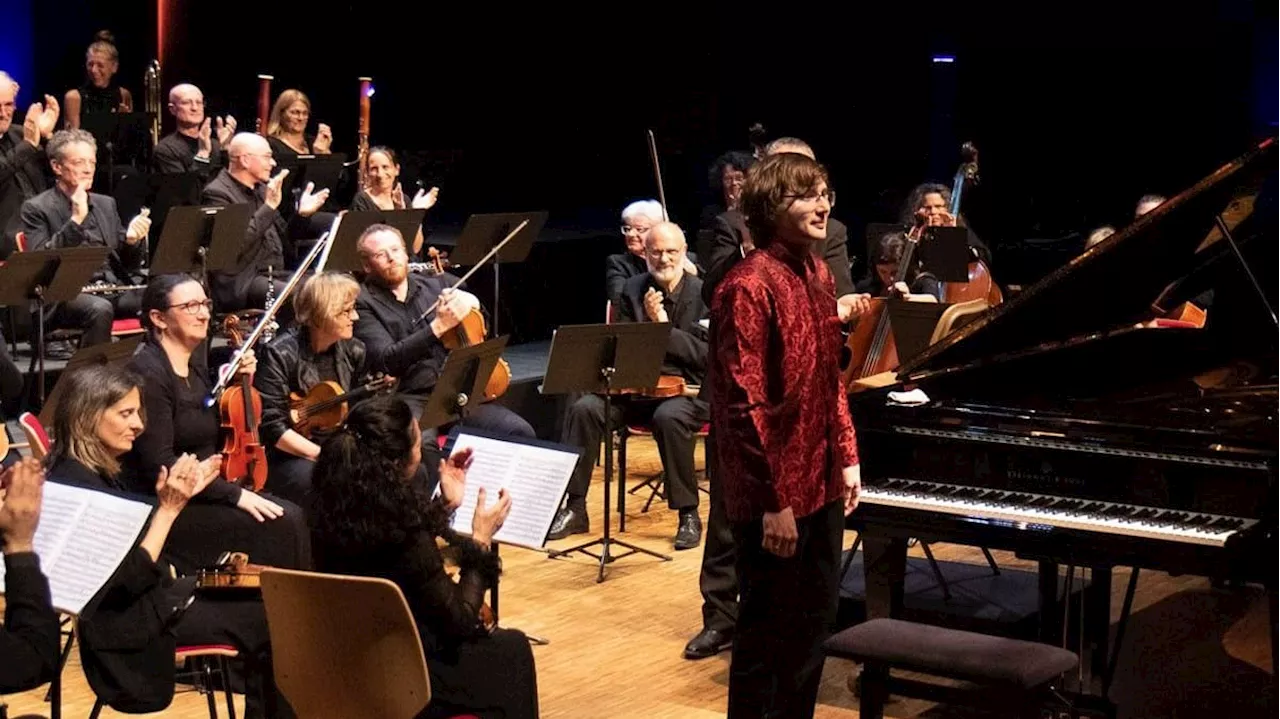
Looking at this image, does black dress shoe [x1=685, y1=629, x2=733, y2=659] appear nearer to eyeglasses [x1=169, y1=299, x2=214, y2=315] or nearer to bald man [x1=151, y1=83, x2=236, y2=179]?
eyeglasses [x1=169, y1=299, x2=214, y2=315]

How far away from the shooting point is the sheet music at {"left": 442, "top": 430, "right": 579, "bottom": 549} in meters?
4.88

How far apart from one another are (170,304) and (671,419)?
2169mm

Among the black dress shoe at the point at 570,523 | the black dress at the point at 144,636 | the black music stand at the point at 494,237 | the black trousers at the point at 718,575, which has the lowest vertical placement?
the black dress shoe at the point at 570,523

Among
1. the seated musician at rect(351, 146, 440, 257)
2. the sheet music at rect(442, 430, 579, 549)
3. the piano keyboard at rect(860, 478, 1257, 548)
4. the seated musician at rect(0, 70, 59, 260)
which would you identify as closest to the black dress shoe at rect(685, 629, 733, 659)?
the sheet music at rect(442, 430, 579, 549)

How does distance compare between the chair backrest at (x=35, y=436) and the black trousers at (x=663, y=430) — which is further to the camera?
the black trousers at (x=663, y=430)

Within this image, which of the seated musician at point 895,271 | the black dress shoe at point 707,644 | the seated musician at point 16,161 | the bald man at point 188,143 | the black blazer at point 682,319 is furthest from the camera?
the bald man at point 188,143

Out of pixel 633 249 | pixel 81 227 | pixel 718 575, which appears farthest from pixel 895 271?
pixel 81 227

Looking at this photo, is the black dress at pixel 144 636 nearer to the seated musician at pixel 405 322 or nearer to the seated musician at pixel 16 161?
the seated musician at pixel 405 322

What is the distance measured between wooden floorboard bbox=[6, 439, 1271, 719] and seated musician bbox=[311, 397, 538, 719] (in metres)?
1.14

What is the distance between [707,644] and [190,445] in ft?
5.68

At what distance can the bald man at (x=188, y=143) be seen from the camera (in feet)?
31.2

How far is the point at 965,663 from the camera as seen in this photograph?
3865mm

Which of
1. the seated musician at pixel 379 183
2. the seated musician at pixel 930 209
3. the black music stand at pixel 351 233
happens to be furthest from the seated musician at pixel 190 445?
the seated musician at pixel 379 183

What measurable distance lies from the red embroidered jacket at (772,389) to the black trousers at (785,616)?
0.28ft
